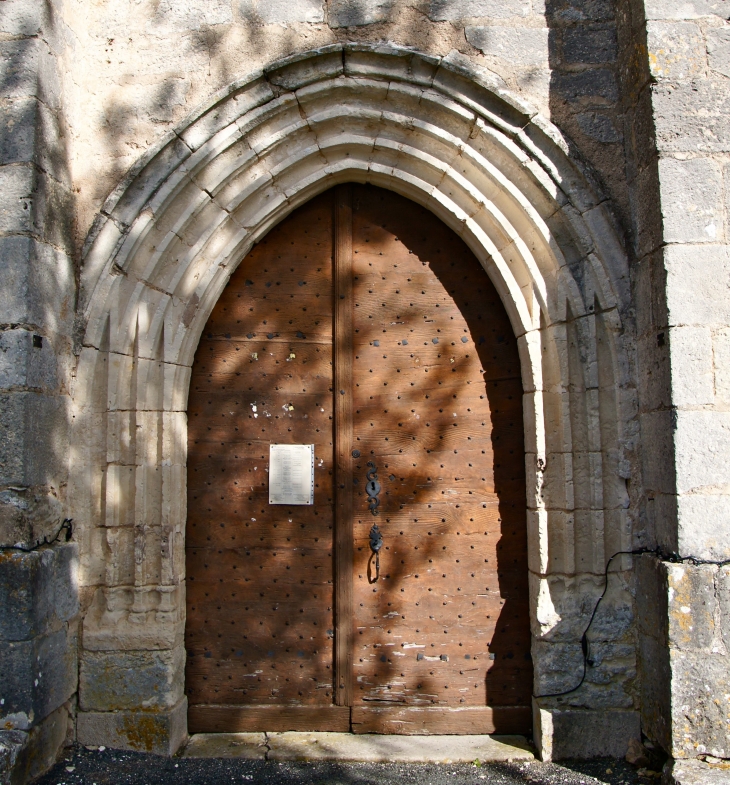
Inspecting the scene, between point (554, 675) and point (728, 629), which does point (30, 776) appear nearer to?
point (554, 675)

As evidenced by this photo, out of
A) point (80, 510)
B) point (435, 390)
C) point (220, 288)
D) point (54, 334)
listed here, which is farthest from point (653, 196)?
point (80, 510)

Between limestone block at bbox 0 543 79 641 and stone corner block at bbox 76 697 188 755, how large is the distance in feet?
1.72

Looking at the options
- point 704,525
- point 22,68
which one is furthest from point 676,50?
point 22,68

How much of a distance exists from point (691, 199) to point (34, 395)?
2950 mm

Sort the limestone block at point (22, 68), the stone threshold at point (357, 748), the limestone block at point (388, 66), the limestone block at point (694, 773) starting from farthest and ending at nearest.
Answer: the limestone block at point (388, 66) → the stone threshold at point (357, 748) → the limestone block at point (22, 68) → the limestone block at point (694, 773)

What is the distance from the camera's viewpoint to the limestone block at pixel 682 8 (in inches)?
107

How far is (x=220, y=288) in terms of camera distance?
10.4ft

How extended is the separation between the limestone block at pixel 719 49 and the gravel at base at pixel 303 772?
10.1ft

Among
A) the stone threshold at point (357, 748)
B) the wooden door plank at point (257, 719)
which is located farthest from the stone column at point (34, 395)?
the stone threshold at point (357, 748)

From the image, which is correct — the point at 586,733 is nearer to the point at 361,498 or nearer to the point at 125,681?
the point at 361,498

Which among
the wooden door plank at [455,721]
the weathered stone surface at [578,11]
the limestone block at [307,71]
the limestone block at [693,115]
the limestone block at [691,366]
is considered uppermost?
the weathered stone surface at [578,11]

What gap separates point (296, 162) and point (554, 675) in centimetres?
276

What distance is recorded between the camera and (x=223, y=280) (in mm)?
3172

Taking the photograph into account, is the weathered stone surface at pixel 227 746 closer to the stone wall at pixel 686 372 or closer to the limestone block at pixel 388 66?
the stone wall at pixel 686 372
